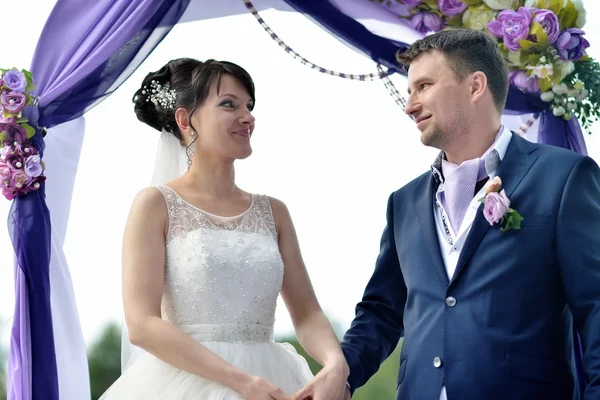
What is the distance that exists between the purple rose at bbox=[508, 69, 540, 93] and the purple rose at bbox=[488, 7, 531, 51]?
0.12 meters

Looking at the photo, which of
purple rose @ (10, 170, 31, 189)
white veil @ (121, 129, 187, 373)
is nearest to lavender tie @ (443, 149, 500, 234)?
white veil @ (121, 129, 187, 373)

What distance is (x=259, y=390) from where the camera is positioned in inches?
82.7

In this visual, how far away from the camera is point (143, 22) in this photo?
3076 mm

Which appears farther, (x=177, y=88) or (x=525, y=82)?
(x=525, y=82)

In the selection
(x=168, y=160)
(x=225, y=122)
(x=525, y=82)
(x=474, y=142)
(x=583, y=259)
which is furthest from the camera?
(x=525, y=82)

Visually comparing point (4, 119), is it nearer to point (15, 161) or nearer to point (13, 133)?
point (13, 133)

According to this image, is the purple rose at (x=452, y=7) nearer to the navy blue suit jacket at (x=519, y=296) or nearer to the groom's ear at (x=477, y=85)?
the groom's ear at (x=477, y=85)

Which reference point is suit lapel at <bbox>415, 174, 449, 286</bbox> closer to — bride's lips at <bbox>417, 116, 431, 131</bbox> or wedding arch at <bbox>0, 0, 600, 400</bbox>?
bride's lips at <bbox>417, 116, 431, 131</bbox>

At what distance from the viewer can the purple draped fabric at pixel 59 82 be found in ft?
9.28

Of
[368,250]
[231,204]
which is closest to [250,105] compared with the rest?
[231,204]

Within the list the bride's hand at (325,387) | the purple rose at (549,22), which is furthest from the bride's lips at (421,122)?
the purple rose at (549,22)

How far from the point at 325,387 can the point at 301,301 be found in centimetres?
41

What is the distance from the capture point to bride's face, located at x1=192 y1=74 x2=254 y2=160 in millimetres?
2496

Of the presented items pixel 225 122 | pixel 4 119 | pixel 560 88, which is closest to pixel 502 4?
pixel 560 88
